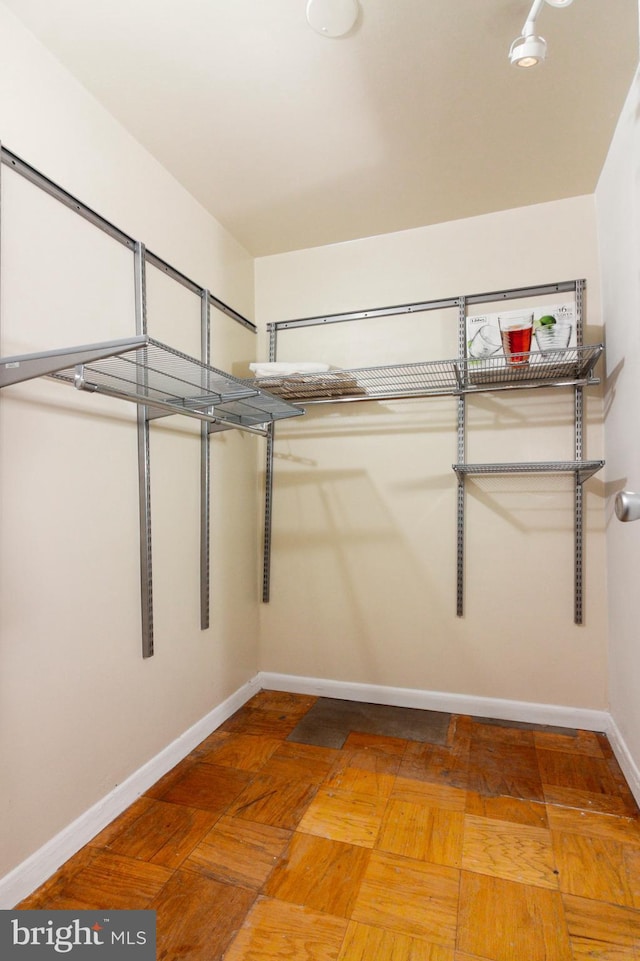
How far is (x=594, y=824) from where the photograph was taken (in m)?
1.49

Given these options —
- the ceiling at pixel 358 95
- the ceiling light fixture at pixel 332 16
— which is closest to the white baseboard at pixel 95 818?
the ceiling at pixel 358 95

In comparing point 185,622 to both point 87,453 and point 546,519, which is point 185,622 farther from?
point 546,519

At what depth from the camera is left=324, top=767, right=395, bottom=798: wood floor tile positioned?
5.44 feet

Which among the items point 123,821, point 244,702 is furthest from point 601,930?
point 244,702

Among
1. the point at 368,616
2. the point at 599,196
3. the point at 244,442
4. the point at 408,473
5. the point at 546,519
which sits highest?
the point at 599,196

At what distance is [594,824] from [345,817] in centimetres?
72

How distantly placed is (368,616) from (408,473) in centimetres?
67

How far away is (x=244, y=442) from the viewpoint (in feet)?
7.86

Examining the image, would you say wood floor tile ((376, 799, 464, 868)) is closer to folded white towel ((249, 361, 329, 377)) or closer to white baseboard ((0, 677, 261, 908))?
white baseboard ((0, 677, 261, 908))

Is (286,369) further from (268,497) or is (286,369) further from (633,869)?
(633,869)

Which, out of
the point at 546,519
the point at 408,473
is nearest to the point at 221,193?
the point at 408,473

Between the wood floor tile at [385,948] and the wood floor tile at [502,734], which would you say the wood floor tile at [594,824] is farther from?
the wood floor tile at [385,948]

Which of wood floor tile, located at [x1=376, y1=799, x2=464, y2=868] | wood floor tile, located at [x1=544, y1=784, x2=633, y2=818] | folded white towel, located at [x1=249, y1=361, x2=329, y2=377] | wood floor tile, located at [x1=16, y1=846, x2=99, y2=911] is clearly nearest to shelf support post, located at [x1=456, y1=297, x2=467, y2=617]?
folded white towel, located at [x1=249, y1=361, x2=329, y2=377]

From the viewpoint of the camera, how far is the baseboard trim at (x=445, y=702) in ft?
6.73
